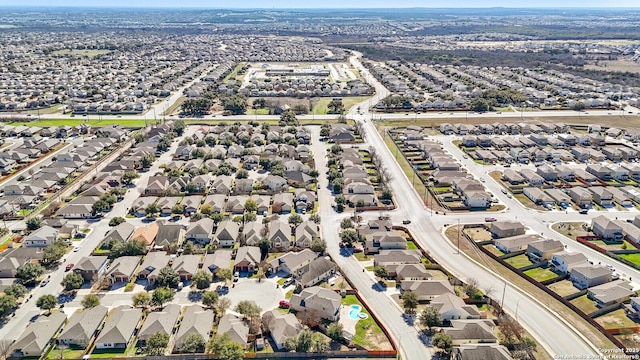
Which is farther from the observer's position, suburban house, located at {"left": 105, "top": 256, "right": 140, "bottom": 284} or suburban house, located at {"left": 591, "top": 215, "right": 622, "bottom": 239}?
suburban house, located at {"left": 591, "top": 215, "right": 622, "bottom": 239}

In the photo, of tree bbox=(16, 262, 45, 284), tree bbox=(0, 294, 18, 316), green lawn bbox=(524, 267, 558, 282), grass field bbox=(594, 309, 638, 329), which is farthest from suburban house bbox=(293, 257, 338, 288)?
tree bbox=(16, 262, 45, 284)

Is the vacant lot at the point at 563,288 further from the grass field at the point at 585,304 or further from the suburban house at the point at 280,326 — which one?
the suburban house at the point at 280,326

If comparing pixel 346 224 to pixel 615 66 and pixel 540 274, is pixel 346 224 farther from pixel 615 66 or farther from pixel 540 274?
pixel 615 66

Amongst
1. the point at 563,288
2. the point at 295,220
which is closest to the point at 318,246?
the point at 295,220

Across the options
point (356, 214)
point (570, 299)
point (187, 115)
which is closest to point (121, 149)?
point (187, 115)

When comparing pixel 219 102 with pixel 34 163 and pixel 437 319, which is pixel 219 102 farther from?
pixel 437 319

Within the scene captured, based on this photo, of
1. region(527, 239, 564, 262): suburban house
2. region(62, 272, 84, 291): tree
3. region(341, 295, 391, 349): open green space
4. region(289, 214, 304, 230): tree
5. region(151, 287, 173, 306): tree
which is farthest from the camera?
region(289, 214, 304, 230): tree

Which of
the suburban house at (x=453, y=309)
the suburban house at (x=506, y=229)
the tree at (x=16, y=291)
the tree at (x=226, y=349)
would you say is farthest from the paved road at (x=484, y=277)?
the tree at (x=16, y=291)

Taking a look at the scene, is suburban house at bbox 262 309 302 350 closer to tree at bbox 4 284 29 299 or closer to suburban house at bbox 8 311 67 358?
suburban house at bbox 8 311 67 358
